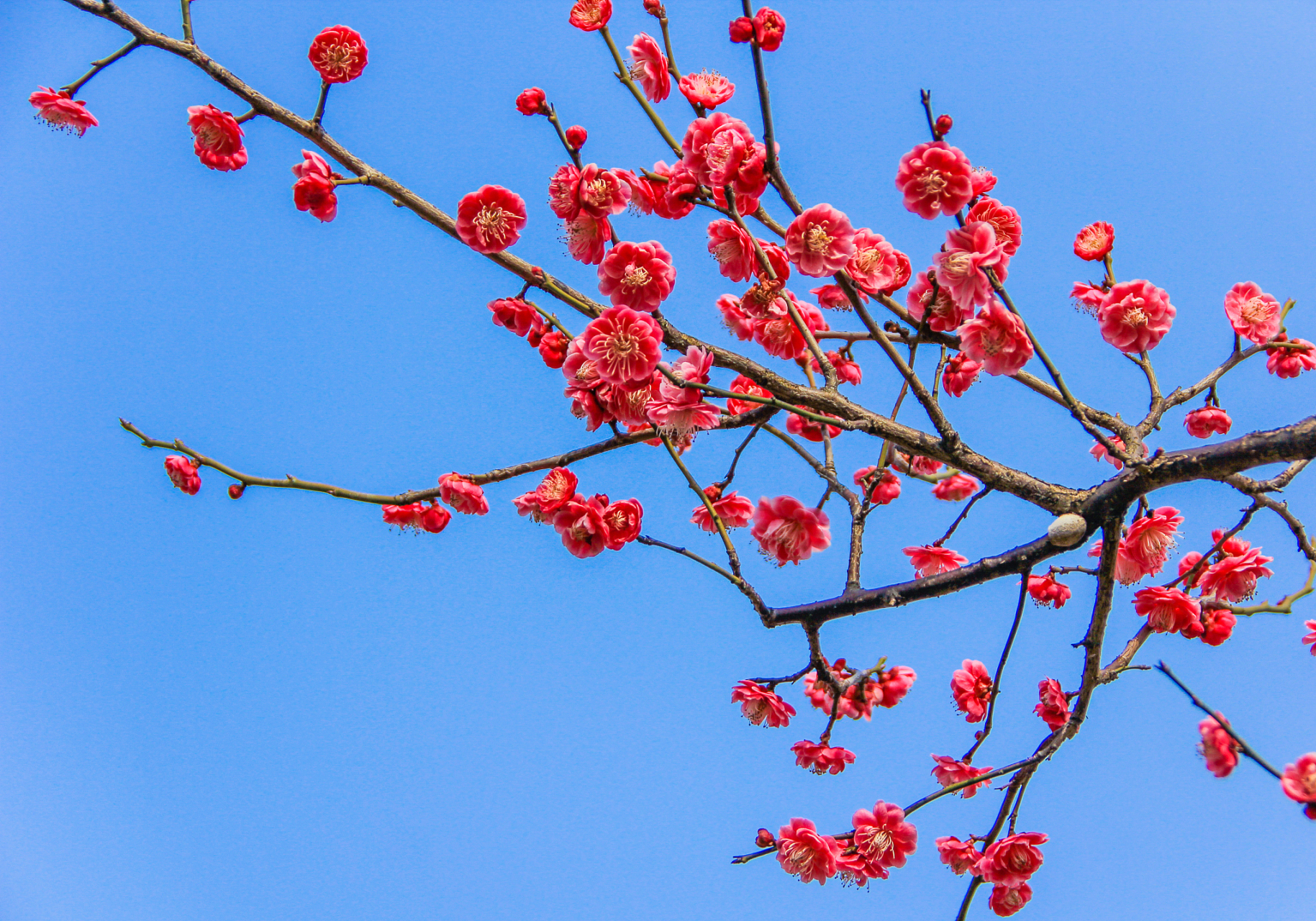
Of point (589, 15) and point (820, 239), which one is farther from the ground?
point (589, 15)

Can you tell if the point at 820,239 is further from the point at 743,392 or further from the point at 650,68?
the point at 650,68

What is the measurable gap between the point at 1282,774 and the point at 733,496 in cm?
168

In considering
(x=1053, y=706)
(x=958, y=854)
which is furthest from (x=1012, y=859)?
(x=1053, y=706)

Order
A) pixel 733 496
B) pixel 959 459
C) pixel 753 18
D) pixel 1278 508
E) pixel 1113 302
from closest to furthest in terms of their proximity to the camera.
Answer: pixel 753 18, pixel 1278 508, pixel 959 459, pixel 1113 302, pixel 733 496

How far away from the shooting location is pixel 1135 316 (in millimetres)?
2205

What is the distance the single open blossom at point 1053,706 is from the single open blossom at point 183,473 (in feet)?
10.7

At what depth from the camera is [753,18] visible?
5.94ft

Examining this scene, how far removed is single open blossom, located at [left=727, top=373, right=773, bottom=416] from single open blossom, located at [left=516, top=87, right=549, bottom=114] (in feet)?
3.57

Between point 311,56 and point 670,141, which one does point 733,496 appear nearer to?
point 670,141

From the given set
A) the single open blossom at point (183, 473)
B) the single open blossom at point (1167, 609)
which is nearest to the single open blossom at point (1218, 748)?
the single open blossom at point (1167, 609)

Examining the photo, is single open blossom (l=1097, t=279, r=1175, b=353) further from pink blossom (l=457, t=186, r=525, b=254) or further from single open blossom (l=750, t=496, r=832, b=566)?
pink blossom (l=457, t=186, r=525, b=254)

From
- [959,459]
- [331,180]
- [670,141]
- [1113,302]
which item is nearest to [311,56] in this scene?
[331,180]

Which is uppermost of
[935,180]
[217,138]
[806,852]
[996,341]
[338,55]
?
[338,55]

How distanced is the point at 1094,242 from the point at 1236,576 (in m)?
1.31
